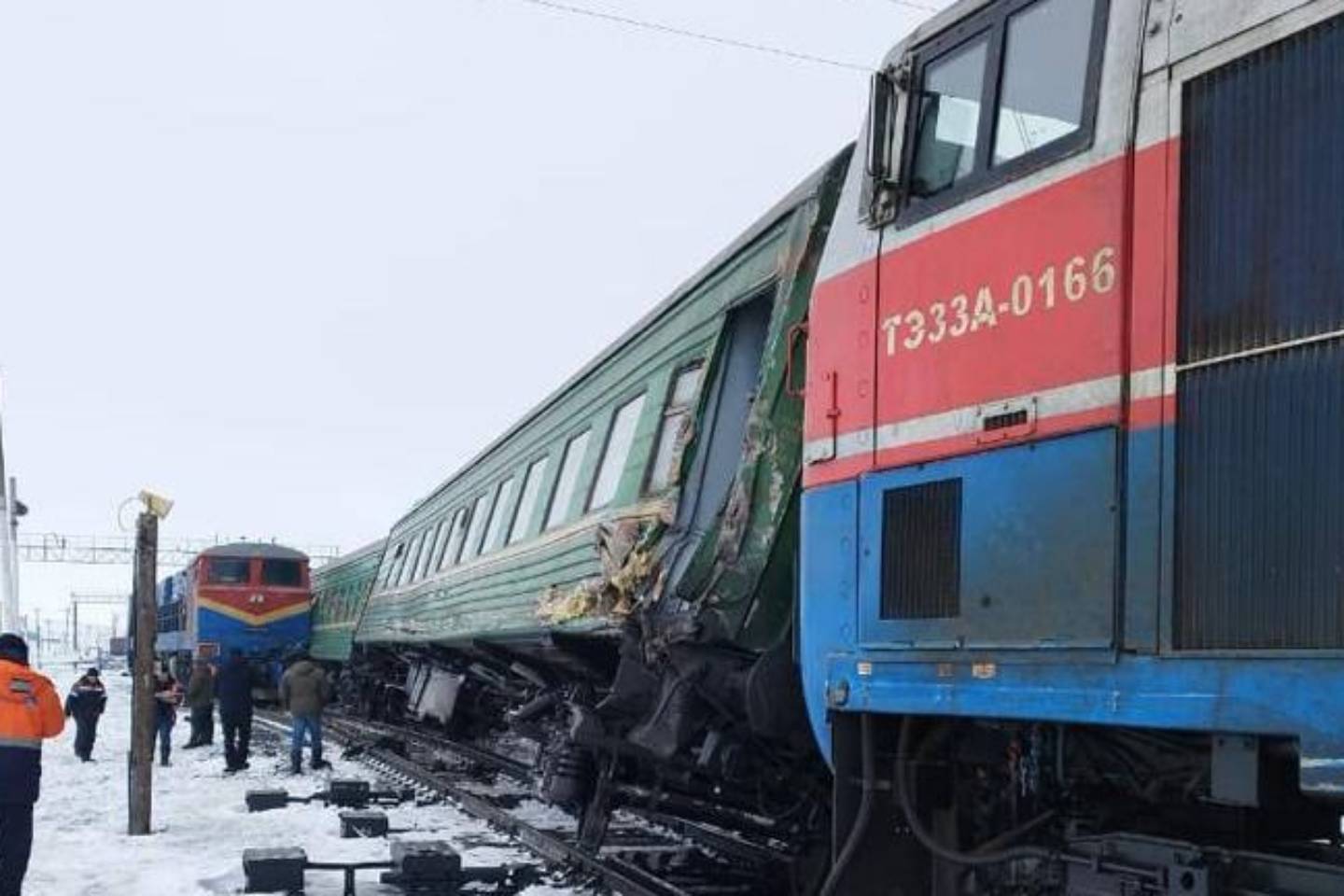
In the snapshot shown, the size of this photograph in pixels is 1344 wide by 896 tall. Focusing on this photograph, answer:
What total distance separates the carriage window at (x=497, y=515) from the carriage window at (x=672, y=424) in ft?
16.5

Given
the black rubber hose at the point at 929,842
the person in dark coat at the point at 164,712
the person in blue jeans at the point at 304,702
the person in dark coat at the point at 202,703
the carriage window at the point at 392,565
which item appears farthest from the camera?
the carriage window at the point at 392,565

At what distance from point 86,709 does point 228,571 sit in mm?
12752

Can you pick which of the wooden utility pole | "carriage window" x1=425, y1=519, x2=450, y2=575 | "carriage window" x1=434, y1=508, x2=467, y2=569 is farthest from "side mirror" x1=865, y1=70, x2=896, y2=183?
"carriage window" x1=425, y1=519, x2=450, y2=575

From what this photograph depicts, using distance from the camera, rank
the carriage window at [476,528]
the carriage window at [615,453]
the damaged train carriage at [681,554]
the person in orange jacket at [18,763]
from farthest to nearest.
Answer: the carriage window at [476,528], the carriage window at [615,453], the person in orange jacket at [18,763], the damaged train carriage at [681,554]

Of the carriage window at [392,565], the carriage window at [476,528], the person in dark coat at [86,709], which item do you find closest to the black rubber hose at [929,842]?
the carriage window at [476,528]

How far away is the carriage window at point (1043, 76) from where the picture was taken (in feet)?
14.2

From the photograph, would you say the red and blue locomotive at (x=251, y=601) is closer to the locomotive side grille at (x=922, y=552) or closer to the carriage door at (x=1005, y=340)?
the locomotive side grille at (x=922, y=552)

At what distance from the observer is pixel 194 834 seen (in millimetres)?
11188

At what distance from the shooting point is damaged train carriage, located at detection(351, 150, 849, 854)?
645cm

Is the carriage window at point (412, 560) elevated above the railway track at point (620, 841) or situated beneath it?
elevated above

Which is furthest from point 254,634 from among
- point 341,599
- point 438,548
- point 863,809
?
point 863,809

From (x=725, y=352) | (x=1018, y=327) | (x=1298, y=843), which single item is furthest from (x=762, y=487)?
(x=1298, y=843)

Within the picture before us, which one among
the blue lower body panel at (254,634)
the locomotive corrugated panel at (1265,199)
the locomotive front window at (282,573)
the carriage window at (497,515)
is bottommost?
the blue lower body panel at (254,634)

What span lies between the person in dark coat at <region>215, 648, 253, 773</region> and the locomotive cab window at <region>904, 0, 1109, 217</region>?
1375 centimetres
